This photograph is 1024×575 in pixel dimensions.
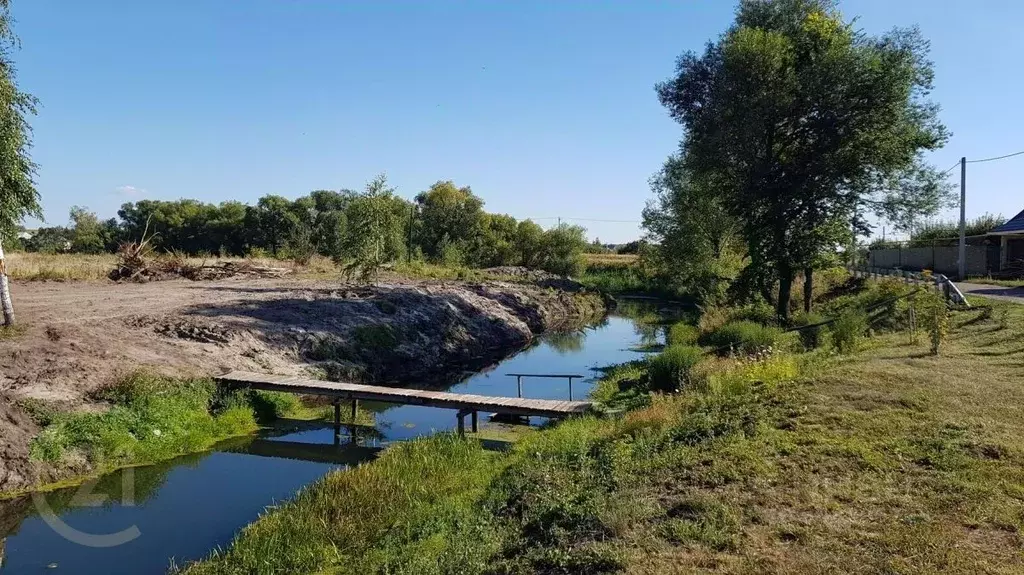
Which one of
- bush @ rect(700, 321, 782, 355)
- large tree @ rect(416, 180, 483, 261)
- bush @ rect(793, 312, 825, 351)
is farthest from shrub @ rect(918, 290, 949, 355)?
large tree @ rect(416, 180, 483, 261)

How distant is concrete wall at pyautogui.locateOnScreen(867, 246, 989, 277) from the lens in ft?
118

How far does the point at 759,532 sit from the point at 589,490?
91.1 inches

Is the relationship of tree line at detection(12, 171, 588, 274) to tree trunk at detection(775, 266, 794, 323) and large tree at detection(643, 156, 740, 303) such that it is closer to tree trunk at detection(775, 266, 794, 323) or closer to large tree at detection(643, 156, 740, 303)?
large tree at detection(643, 156, 740, 303)

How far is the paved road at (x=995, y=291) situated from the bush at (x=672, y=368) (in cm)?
1089

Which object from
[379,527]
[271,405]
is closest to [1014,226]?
[271,405]

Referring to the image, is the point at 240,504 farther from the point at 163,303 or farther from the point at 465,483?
the point at 163,303

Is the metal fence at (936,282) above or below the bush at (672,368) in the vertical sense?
above

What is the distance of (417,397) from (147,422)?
18.5 feet

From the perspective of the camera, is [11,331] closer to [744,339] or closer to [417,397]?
[417,397]

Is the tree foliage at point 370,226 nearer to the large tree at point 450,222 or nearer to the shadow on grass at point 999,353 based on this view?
the shadow on grass at point 999,353

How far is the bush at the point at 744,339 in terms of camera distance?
16500mm

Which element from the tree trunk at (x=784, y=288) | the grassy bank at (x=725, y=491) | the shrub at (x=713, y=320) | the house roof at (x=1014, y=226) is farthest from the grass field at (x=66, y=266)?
the house roof at (x=1014, y=226)

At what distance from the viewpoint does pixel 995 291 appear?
22.8 meters

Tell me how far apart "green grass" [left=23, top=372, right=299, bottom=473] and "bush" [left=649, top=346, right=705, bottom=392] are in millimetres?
9484
